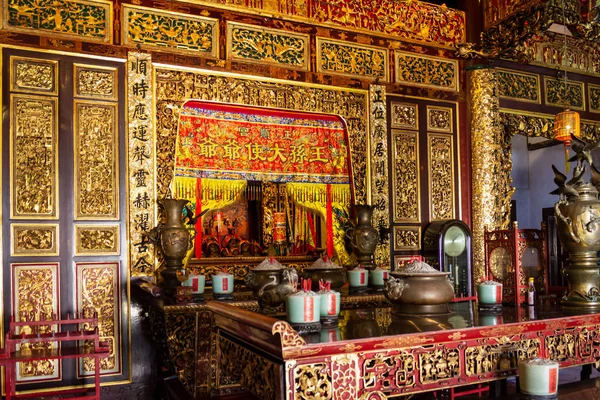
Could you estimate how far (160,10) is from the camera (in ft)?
14.1

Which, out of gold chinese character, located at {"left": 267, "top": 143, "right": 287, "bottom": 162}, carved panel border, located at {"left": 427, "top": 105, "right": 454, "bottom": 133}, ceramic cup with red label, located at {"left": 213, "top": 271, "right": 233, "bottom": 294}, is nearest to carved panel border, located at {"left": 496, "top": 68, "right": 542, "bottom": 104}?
carved panel border, located at {"left": 427, "top": 105, "right": 454, "bottom": 133}

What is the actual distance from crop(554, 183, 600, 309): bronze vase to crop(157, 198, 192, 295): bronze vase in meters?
2.52

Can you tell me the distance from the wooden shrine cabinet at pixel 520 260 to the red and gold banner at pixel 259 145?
7.01 ft

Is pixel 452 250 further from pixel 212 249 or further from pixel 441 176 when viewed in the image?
pixel 212 249

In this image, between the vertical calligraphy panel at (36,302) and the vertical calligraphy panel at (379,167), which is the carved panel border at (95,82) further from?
the vertical calligraphy panel at (379,167)

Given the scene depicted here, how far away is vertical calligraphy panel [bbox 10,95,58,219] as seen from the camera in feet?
12.3

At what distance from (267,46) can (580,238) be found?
10.1 ft

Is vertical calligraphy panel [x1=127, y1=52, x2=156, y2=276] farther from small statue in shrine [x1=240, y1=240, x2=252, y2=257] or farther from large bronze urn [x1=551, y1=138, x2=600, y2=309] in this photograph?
large bronze urn [x1=551, y1=138, x2=600, y2=309]

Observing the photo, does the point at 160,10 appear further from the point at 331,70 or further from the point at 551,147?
the point at 551,147

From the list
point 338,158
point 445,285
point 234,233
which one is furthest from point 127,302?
point 445,285

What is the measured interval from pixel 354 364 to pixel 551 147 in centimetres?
764

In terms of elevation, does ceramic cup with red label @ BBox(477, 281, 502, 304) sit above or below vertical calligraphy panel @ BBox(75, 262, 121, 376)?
above

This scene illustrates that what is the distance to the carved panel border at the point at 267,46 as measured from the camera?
4566mm

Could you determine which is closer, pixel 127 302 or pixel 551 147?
pixel 127 302
